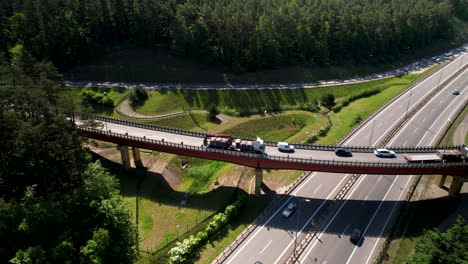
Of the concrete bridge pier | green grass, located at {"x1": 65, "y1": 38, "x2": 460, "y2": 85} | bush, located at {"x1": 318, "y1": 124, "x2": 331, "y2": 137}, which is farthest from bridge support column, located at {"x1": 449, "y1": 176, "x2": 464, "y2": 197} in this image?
green grass, located at {"x1": 65, "y1": 38, "x2": 460, "y2": 85}

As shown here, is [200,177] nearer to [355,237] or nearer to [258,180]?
[258,180]

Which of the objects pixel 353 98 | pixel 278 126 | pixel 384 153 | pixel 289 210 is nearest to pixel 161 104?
pixel 278 126

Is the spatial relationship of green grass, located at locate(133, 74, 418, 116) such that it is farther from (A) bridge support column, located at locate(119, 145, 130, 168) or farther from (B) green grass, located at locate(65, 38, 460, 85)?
(A) bridge support column, located at locate(119, 145, 130, 168)

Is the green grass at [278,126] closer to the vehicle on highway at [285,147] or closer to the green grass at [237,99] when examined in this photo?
the green grass at [237,99]

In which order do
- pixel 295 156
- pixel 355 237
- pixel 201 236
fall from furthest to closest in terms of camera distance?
pixel 295 156 < pixel 201 236 < pixel 355 237

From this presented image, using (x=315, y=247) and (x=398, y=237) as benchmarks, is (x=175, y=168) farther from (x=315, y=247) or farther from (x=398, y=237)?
(x=398, y=237)
